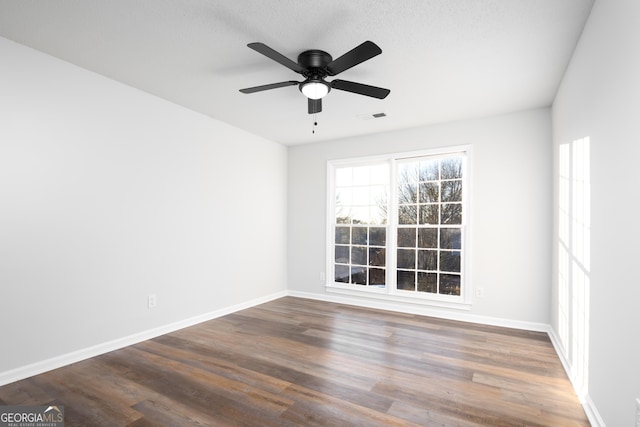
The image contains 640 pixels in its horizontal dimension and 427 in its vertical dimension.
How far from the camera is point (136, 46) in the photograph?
8.52 ft

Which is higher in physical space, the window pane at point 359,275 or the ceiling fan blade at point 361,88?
the ceiling fan blade at point 361,88

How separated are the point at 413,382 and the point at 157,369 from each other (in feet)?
6.89

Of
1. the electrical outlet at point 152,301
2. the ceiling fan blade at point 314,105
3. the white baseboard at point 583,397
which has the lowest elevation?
the white baseboard at point 583,397

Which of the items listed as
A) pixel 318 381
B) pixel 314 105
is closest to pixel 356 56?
pixel 314 105

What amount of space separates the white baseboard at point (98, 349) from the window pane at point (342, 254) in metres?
1.75

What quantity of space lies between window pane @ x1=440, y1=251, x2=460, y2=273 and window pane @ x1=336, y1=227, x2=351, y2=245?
1.48 m

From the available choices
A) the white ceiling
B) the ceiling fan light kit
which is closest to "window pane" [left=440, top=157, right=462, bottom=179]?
the white ceiling

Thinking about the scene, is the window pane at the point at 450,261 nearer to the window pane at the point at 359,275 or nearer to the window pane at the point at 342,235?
the window pane at the point at 359,275

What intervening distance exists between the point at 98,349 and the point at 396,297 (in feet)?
11.7

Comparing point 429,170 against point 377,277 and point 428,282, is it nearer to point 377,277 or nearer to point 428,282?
point 428,282

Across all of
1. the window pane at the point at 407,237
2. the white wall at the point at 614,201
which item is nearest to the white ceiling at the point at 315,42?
the white wall at the point at 614,201

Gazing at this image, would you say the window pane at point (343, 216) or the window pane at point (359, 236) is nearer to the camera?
the window pane at point (359, 236)

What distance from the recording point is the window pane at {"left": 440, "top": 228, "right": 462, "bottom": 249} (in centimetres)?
438

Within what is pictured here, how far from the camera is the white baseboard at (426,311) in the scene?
391 centimetres
